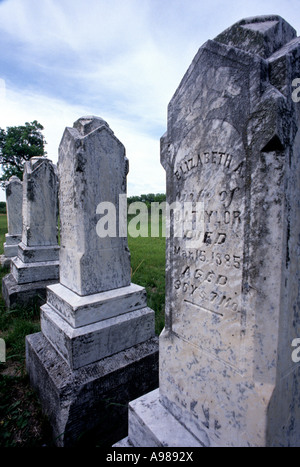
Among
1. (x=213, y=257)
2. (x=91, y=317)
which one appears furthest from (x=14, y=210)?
(x=213, y=257)

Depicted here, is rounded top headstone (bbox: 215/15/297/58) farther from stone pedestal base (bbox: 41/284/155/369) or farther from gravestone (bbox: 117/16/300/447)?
stone pedestal base (bbox: 41/284/155/369)

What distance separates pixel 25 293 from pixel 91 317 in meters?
2.42

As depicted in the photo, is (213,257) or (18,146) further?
(18,146)

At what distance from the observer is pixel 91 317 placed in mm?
2311

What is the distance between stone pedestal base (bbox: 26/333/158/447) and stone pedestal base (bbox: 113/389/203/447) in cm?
52

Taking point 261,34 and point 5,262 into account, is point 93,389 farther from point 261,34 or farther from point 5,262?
point 5,262

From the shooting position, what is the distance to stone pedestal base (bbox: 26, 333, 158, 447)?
1970 millimetres

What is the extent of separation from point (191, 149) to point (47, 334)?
7.41 ft

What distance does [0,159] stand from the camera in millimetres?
25359

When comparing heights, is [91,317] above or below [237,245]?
below

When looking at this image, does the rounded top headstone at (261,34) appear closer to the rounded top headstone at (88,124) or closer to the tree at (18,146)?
the rounded top headstone at (88,124)

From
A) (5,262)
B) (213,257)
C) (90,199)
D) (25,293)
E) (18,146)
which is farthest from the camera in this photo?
(18,146)

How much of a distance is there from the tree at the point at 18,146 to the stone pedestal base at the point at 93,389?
2600 centimetres

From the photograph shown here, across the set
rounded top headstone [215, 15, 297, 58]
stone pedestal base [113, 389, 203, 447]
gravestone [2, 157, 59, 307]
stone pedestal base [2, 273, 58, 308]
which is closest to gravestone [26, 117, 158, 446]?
stone pedestal base [113, 389, 203, 447]
